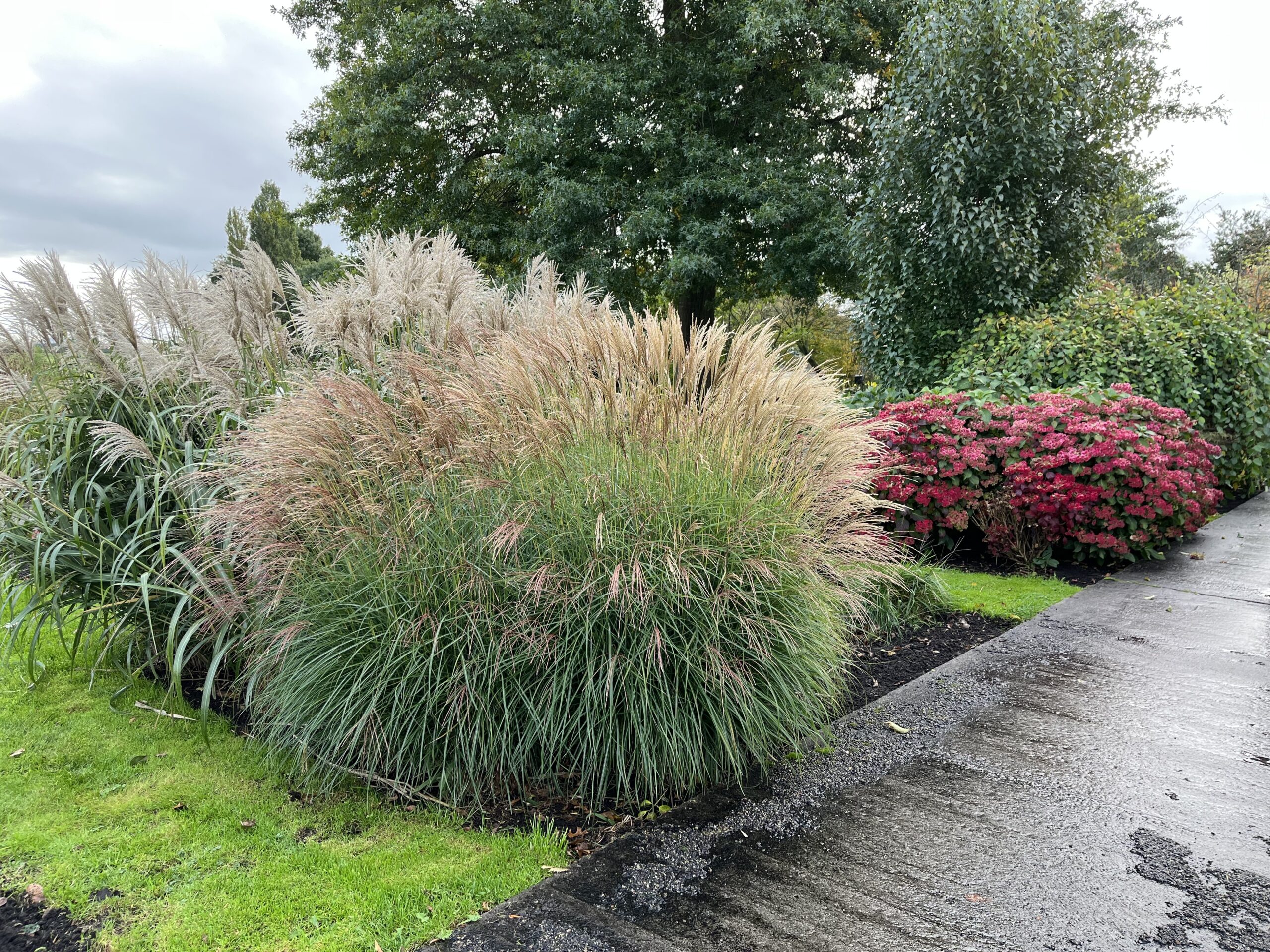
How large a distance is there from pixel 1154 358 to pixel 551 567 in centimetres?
682

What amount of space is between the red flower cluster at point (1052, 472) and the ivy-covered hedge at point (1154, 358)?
789mm

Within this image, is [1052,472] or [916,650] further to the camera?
[1052,472]

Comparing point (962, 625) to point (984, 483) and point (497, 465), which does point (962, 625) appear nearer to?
point (984, 483)

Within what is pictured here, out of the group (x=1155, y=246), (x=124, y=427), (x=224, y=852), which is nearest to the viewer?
(x=224, y=852)

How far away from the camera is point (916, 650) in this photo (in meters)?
4.00

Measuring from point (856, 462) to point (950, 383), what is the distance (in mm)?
4530

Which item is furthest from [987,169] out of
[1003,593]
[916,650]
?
[916,650]

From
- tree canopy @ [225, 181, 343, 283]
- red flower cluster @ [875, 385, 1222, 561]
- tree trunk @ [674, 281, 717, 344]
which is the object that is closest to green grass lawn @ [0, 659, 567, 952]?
red flower cluster @ [875, 385, 1222, 561]

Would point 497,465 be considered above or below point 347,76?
below

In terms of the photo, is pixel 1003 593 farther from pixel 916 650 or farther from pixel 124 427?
pixel 124 427

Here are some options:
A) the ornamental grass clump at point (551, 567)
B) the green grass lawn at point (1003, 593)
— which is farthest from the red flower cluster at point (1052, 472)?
the ornamental grass clump at point (551, 567)

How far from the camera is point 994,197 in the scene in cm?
790

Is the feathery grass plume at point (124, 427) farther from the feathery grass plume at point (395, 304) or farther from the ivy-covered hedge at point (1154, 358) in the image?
the ivy-covered hedge at point (1154, 358)

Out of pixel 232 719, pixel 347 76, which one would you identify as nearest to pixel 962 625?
pixel 232 719
